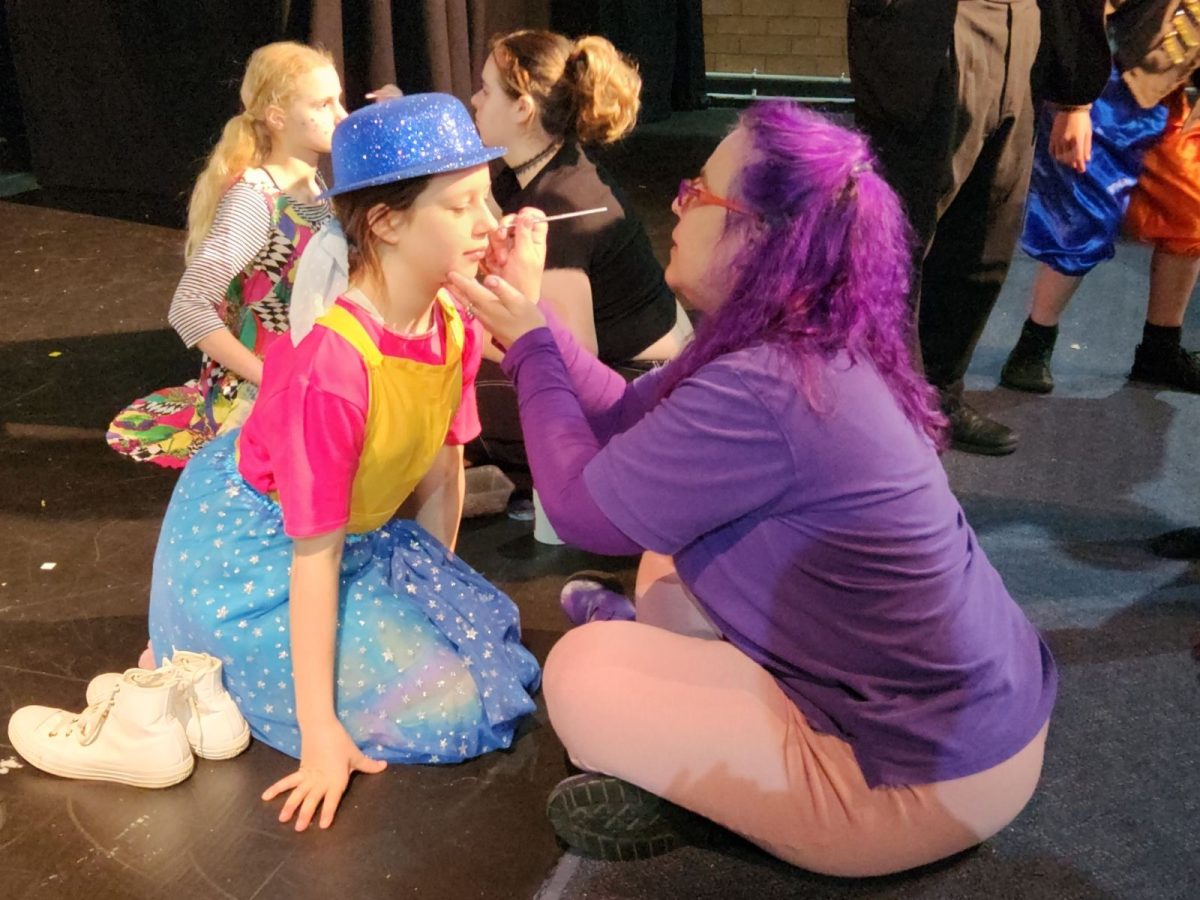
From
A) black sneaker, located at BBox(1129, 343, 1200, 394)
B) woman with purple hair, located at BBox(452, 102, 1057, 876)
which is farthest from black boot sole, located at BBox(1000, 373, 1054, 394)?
woman with purple hair, located at BBox(452, 102, 1057, 876)

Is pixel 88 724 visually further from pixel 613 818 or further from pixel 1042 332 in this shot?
pixel 1042 332

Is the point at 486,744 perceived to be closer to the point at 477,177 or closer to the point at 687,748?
the point at 687,748

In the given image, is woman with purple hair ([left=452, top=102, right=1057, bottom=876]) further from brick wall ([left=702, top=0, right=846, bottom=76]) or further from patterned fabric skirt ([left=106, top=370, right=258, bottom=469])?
brick wall ([left=702, top=0, right=846, bottom=76])

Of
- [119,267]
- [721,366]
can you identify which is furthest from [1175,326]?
[119,267]

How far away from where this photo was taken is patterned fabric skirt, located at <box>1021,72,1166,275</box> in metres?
2.47

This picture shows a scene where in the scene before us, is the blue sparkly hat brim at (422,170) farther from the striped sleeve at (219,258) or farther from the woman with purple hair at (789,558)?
the striped sleeve at (219,258)

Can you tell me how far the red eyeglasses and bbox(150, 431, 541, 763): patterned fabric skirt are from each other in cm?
63

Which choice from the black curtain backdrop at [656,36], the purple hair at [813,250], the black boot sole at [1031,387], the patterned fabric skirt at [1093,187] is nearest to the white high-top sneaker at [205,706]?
the purple hair at [813,250]

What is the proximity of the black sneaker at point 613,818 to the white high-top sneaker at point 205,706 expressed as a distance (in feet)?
1.42

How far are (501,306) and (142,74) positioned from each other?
11.4 feet

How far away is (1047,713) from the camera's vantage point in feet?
4.19

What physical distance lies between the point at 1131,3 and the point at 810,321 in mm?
1650

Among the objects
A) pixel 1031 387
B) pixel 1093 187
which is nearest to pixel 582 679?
pixel 1031 387

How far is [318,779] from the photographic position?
1.39 meters
